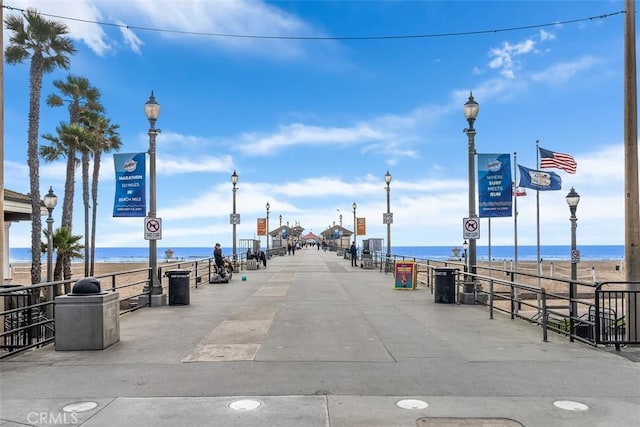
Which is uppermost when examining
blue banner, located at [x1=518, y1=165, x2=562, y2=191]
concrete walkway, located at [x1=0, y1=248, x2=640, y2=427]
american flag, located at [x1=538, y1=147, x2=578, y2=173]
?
american flag, located at [x1=538, y1=147, x2=578, y2=173]

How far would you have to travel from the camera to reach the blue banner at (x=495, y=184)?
47.5ft

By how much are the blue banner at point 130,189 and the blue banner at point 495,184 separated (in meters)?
9.79

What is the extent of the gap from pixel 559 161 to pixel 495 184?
8.22 m

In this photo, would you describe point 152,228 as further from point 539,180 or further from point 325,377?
point 539,180

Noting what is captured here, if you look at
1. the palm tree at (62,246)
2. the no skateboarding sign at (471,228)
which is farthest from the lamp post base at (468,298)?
the palm tree at (62,246)

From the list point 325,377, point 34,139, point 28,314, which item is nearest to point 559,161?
point 325,377

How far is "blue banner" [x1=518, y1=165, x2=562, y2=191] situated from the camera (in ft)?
71.0

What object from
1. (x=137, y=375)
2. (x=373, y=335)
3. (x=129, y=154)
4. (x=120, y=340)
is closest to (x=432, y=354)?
(x=373, y=335)

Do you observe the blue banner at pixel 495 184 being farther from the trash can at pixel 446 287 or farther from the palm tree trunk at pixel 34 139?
the palm tree trunk at pixel 34 139

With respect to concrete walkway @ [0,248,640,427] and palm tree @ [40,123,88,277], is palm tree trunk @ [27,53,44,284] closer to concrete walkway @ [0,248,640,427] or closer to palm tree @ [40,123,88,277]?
palm tree @ [40,123,88,277]

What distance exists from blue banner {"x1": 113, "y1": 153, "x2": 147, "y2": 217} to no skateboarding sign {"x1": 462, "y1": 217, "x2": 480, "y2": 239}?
912cm

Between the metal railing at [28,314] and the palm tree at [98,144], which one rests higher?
the palm tree at [98,144]

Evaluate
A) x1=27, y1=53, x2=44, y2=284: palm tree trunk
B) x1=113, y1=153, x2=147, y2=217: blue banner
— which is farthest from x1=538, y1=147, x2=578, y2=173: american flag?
x1=27, y1=53, x2=44, y2=284: palm tree trunk

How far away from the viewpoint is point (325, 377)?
6.30m
